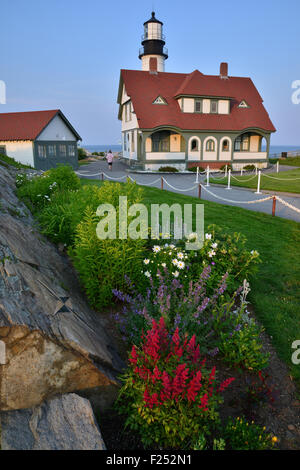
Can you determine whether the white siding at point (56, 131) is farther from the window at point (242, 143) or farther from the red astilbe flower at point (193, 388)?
Answer: the red astilbe flower at point (193, 388)

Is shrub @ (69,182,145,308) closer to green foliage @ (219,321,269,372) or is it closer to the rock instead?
green foliage @ (219,321,269,372)

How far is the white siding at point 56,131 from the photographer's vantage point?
26.8 m

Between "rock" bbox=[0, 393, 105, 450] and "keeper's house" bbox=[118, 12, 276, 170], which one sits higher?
"keeper's house" bbox=[118, 12, 276, 170]

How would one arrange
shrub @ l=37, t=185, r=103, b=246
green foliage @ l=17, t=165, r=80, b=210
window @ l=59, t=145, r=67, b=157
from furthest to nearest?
window @ l=59, t=145, r=67, b=157, green foliage @ l=17, t=165, r=80, b=210, shrub @ l=37, t=185, r=103, b=246

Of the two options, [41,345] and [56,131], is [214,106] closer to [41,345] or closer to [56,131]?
[56,131]

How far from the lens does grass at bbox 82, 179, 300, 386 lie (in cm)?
495

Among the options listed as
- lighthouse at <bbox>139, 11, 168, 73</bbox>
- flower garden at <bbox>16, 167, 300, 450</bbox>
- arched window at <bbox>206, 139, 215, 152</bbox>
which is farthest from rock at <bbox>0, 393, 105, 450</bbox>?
lighthouse at <bbox>139, 11, 168, 73</bbox>

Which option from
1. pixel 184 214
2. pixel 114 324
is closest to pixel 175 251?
pixel 114 324

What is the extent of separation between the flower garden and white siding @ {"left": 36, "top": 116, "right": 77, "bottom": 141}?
71.4 feet

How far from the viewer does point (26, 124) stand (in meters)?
27.6

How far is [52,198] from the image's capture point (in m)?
8.81

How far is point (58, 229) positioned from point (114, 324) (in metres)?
2.99

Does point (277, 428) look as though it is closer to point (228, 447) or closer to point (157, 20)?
point (228, 447)

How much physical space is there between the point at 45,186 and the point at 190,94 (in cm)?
2495
